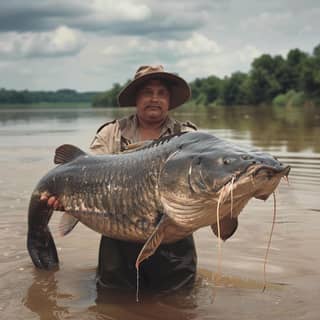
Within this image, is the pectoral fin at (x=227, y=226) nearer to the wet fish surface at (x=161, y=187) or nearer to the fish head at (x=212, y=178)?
the wet fish surface at (x=161, y=187)

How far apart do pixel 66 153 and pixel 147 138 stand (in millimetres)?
703

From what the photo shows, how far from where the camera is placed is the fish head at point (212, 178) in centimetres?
326

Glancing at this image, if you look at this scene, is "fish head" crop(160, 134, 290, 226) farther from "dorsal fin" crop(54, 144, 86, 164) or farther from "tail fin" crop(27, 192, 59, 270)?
"tail fin" crop(27, 192, 59, 270)

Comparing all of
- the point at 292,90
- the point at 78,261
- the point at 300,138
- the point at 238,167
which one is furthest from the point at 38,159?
the point at 292,90

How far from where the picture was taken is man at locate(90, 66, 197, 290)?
15.5 ft

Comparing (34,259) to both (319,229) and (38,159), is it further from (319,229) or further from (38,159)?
(38,159)

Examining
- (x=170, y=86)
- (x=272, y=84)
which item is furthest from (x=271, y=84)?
(x=170, y=86)

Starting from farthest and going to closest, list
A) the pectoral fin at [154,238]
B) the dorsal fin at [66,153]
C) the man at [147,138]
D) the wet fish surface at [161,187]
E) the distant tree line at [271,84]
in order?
the distant tree line at [271,84], the dorsal fin at [66,153], the man at [147,138], the pectoral fin at [154,238], the wet fish surface at [161,187]

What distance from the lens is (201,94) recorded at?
340 feet

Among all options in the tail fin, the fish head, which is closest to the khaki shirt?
the tail fin

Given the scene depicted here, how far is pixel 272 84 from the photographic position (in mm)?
76812

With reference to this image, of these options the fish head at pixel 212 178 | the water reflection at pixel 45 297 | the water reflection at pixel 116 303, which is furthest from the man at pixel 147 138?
the fish head at pixel 212 178

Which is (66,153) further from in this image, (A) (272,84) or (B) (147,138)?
(A) (272,84)

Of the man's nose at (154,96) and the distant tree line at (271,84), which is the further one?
the distant tree line at (271,84)
